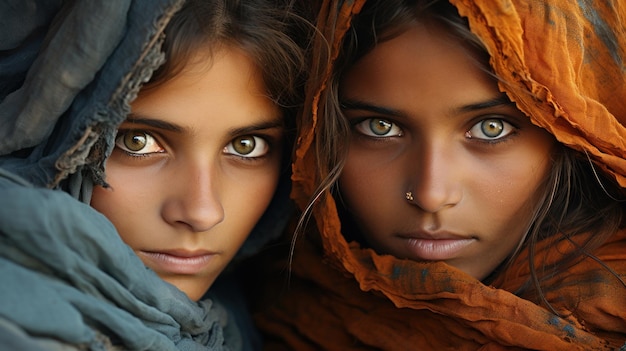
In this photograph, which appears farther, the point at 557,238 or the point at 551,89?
the point at 557,238

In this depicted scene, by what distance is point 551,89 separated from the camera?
1.30 m

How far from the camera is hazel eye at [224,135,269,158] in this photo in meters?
1.40

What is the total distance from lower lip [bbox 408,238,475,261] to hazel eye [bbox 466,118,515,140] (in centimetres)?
19

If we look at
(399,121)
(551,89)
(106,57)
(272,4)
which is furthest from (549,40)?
(106,57)

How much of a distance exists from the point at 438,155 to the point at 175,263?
0.49 m

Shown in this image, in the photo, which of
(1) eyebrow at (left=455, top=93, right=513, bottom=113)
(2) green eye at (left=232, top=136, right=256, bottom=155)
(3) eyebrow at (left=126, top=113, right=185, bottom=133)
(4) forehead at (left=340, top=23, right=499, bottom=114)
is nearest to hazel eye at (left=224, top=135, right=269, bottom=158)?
(2) green eye at (left=232, top=136, right=256, bottom=155)

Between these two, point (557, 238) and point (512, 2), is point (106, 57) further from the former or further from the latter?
point (557, 238)

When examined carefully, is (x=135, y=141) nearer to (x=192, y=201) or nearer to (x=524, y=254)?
(x=192, y=201)

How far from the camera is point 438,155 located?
4.44ft

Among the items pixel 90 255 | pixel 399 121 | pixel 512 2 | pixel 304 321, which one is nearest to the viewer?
pixel 90 255

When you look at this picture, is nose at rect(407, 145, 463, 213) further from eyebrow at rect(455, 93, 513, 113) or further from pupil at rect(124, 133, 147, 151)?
pupil at rect(124, 133, 147, 151)

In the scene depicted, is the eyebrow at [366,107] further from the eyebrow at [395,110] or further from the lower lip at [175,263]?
the lower lip at [175,263]

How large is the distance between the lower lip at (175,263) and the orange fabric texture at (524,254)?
244 mm

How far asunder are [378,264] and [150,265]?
1.37 ft
